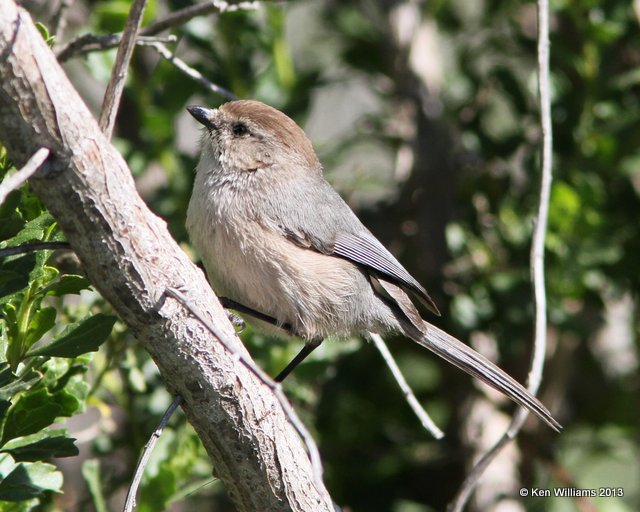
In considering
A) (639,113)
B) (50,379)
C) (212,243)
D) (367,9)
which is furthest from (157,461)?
(367,9)

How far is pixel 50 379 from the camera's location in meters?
2.51

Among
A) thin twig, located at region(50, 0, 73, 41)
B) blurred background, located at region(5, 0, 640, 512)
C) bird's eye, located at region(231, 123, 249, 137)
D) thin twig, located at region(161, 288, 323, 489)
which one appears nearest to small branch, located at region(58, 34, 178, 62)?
thin twig, located at region(50, 0, 73, 41)

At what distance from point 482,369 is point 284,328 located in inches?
32.5

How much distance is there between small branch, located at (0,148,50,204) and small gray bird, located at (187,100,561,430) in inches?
49.5

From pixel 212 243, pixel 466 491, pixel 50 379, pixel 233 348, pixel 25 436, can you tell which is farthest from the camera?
pixel 212 243

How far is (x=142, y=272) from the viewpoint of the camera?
1.92 meters

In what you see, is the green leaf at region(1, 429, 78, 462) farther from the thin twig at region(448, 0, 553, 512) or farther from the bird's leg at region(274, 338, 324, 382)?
the thin twig at region(448, 0, 553, 512)

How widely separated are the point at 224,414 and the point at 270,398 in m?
0.17

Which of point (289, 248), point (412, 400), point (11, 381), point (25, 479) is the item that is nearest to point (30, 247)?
point (11, 381)

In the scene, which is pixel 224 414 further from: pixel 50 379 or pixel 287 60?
pixel 287 60

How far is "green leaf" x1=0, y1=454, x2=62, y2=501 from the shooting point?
2227 millimetres

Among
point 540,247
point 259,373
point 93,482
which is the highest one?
point 540,247

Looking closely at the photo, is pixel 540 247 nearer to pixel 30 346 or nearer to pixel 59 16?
pixel 30 346

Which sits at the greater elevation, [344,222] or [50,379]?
[344,222]
